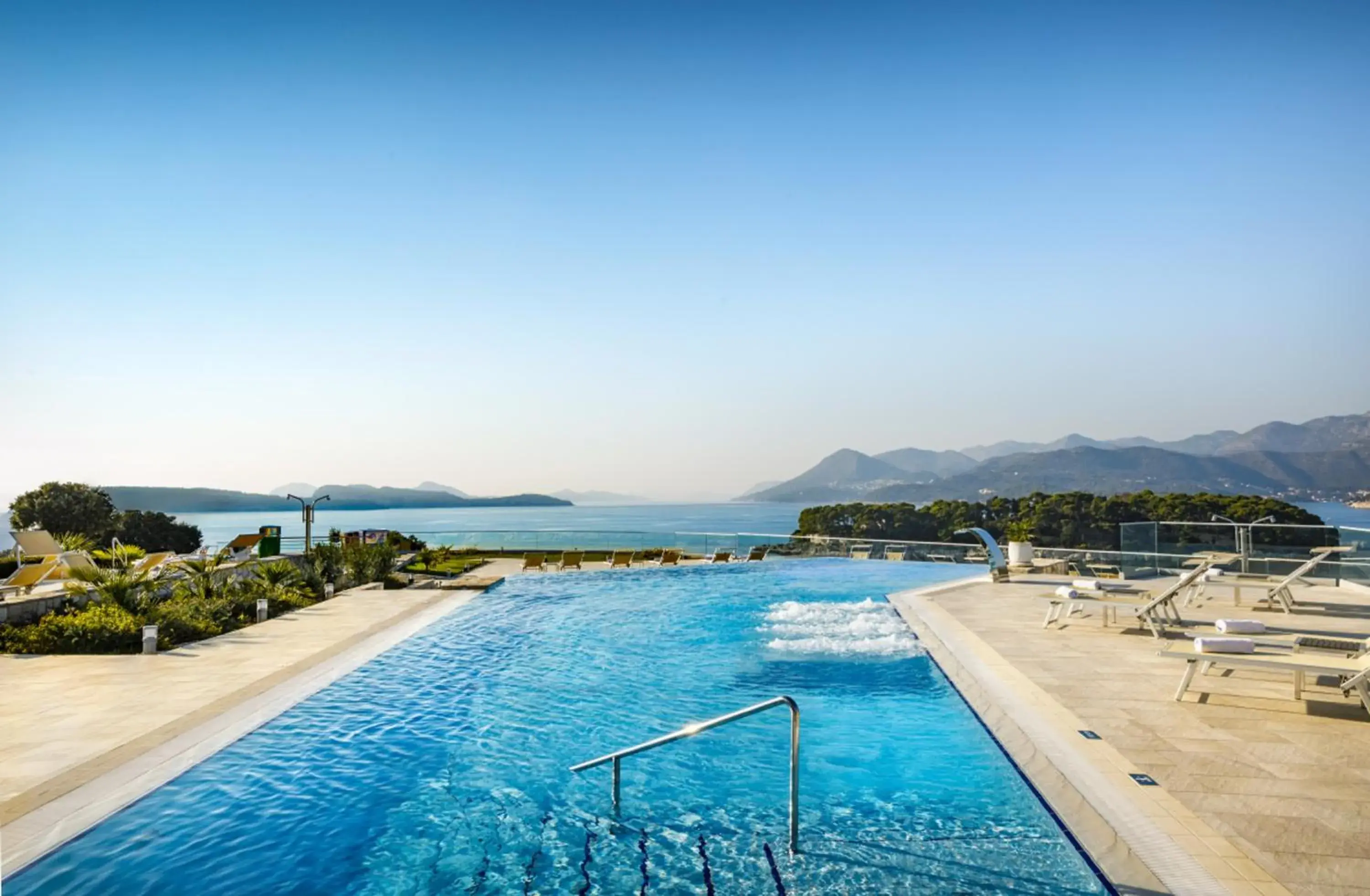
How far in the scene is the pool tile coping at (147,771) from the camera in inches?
157

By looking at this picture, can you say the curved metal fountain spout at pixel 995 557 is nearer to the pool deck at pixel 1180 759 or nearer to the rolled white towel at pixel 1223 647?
the pool deck at pixel 1180 759

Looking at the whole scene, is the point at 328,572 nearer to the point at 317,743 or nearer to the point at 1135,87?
the point at 317,743

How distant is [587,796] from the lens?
511cm

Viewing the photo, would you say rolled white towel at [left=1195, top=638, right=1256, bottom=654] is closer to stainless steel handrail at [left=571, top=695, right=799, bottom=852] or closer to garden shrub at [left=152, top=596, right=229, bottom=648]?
stainless steel handrail at [left=571, top=695, right=799, bottom=852]

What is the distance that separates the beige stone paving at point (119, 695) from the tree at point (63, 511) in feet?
72.5

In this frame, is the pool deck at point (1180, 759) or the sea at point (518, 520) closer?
the pool deck at point (1180, 759)

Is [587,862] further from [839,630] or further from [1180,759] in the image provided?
[839,630]

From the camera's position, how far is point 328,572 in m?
15.7

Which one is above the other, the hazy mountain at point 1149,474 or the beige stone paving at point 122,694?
the hazy mountain at point 1149,474

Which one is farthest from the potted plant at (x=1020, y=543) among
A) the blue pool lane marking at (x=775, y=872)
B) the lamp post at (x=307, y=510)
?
the lamp post at (x=307, y=510)

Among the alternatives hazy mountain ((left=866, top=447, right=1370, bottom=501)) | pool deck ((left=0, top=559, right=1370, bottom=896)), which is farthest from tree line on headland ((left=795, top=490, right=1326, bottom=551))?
hazy mountain ((left=866, top=447, right=1370, bottom=501))

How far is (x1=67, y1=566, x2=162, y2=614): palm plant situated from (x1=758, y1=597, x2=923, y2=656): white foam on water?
821cm

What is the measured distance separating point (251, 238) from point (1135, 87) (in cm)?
1794

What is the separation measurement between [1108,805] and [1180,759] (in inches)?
42.2
